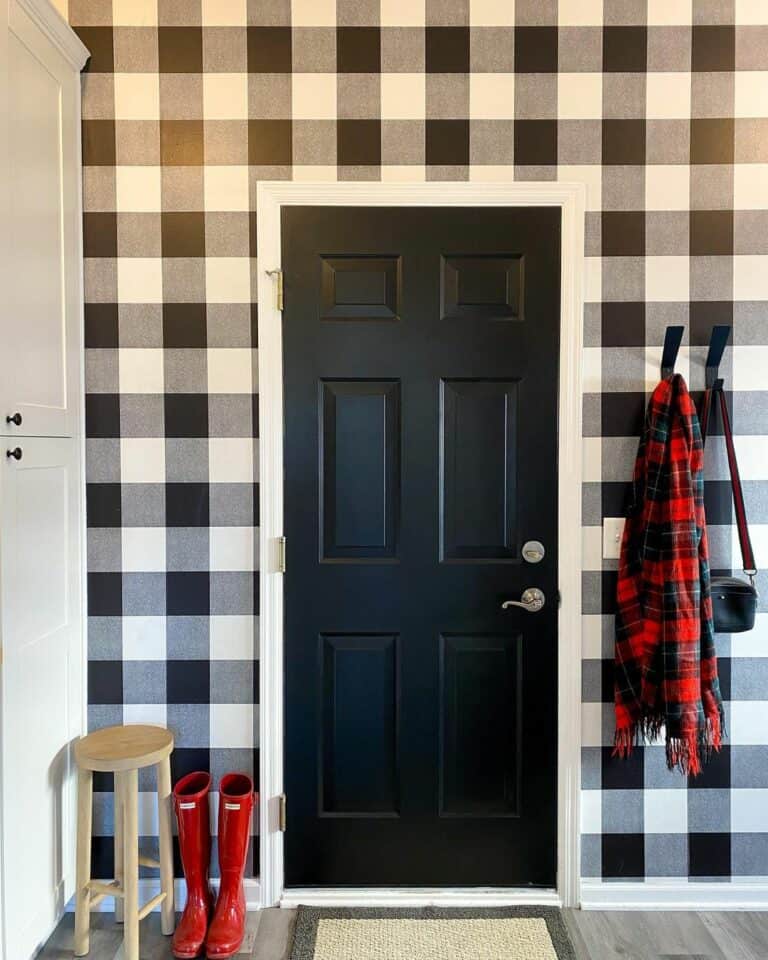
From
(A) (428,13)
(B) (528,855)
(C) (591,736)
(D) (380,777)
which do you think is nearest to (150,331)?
(A) (428,13)

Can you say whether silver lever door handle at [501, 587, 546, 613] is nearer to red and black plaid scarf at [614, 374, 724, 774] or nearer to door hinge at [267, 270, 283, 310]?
red and black plaid scarf at [614, 374, 724, 774]

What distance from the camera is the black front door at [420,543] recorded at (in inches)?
84.3

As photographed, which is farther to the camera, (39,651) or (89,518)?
(89,518)

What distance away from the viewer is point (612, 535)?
216cm

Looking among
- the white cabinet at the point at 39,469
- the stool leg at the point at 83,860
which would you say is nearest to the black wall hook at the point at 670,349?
the white cabinet at the point at 39,469

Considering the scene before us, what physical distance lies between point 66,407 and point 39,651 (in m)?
0.65

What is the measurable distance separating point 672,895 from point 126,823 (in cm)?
156

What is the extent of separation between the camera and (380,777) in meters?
2.20

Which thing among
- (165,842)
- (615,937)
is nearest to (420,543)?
(165,842)

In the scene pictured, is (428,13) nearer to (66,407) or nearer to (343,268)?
(343,268)

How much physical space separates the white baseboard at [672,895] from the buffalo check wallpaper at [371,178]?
0.04 m

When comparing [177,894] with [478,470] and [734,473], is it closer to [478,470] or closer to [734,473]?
[478,470]

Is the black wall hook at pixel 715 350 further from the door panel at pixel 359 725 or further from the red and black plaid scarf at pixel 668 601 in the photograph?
the door panel at pixel 359 725

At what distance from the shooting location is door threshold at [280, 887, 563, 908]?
7.09 feet
